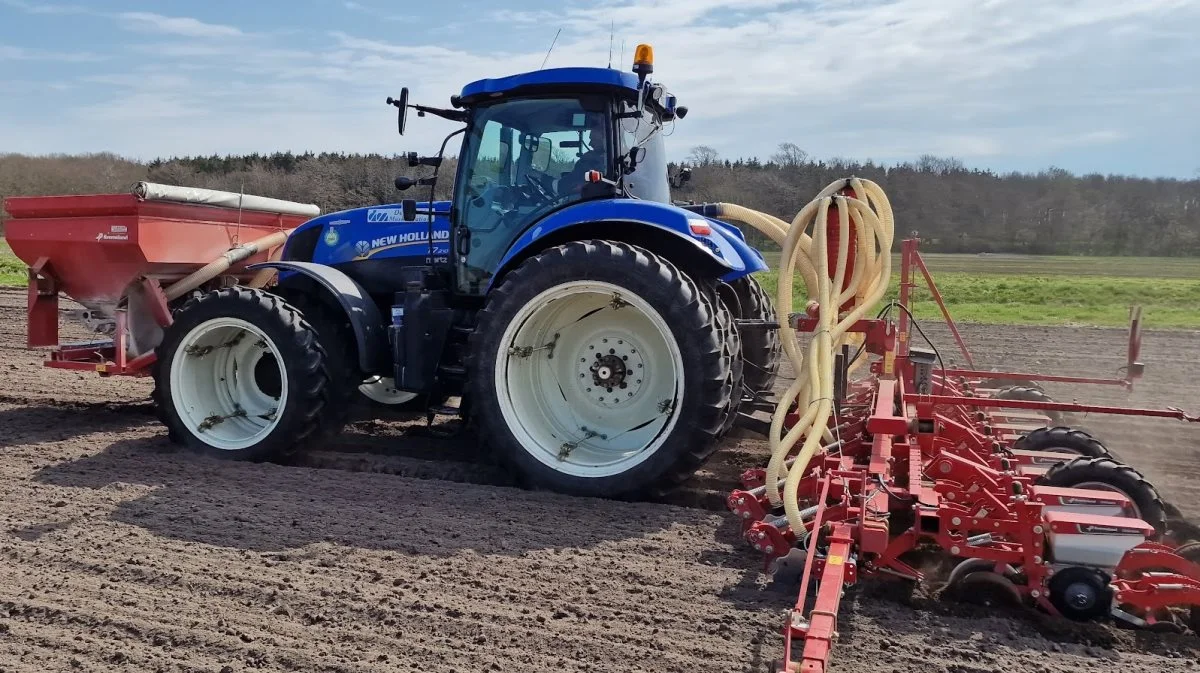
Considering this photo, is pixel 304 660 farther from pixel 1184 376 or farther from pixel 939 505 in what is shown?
pixel 1184 376

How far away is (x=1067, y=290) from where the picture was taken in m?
16.6

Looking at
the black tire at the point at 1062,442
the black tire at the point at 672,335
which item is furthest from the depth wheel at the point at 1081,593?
the black tire at the point at 672,335

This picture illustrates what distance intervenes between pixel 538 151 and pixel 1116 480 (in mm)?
3233

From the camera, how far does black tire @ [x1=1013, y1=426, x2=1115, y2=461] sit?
4238 mm

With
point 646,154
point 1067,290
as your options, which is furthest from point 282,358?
point 1067,290

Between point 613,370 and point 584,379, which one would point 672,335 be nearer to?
point 613,370

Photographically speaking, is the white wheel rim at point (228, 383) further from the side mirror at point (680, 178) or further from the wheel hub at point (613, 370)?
the side mirror at point (680, 178)

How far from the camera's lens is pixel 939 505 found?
3199mm

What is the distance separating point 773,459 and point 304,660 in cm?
189

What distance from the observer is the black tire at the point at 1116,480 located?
11.5 feet

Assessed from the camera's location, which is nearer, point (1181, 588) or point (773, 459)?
point (1181, 588)

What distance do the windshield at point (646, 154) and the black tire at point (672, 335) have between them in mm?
801

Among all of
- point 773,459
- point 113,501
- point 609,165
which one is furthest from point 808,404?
point 113,501

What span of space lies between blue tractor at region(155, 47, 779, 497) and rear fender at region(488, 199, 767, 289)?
0.4 inches
